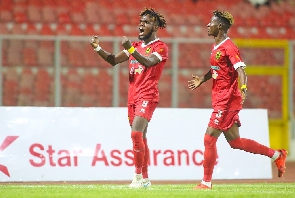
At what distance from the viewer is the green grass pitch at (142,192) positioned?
8016mm

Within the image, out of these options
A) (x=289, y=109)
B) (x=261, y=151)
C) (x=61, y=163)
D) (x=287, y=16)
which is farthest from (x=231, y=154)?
(x=287, y=16)

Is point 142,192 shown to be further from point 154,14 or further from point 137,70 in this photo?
point 154,14

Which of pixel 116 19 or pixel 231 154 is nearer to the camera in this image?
pixel 231 154

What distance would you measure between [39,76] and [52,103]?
1.71 ft

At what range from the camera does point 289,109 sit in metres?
15.7

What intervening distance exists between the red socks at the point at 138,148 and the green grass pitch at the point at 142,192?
28 cm

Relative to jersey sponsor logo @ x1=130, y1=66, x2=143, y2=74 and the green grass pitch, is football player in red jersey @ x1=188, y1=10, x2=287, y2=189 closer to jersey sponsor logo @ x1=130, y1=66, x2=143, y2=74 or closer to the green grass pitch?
the green grass pitch

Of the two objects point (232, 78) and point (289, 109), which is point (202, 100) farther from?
point (232, 78)

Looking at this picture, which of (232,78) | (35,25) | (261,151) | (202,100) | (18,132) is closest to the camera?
(232,78)

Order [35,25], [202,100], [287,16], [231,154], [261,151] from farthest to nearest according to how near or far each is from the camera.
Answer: [287,16] < [35,25] < [202,100] < [231,154] < [261,151]

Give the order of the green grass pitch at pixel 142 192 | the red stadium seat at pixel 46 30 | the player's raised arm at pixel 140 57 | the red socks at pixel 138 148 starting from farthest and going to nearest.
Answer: the red stadium seat at pixel 46 30 → the red socks at pixel 138 148 → the player's raised arm at pixel 140 57 → the green grass pitch at pixel 142 192

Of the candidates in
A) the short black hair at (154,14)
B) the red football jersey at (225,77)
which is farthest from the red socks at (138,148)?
the short black hair at (154,14)

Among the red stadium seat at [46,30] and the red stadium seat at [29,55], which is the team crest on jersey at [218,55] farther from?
the red stadium seat at [46,30]

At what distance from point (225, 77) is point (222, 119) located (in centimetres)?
45
